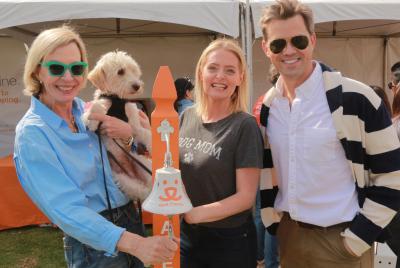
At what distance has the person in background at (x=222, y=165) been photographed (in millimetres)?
1678

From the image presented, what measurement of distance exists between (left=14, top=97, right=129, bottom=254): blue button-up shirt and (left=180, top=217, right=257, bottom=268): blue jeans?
1.85 ft

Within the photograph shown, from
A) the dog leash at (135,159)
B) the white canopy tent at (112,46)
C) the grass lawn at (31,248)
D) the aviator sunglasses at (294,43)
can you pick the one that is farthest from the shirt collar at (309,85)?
the white canopy tent at (112,46)

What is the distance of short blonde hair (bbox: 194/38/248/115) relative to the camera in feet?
5.90

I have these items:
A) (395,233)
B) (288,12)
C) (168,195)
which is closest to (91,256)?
(168,195)

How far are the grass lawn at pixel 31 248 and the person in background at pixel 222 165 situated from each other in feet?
8.51

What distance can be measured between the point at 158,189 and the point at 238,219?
61 centimetres

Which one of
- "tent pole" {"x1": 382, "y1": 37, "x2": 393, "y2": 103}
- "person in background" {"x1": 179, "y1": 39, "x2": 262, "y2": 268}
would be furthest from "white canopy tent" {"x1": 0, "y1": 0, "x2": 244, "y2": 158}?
"person in background" {"x1": 179, "y1": 39, "x2": 262, "y2": 268}

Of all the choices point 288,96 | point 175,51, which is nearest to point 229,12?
point 175,51

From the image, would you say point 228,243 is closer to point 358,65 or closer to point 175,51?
point 175,51

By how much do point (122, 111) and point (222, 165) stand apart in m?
0.66

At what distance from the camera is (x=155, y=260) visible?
1.34 metres

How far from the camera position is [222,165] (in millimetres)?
1713

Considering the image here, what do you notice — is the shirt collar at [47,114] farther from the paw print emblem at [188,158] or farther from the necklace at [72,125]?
the paw print emblem at [188,158]

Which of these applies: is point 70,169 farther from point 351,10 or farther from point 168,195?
point 351,10
